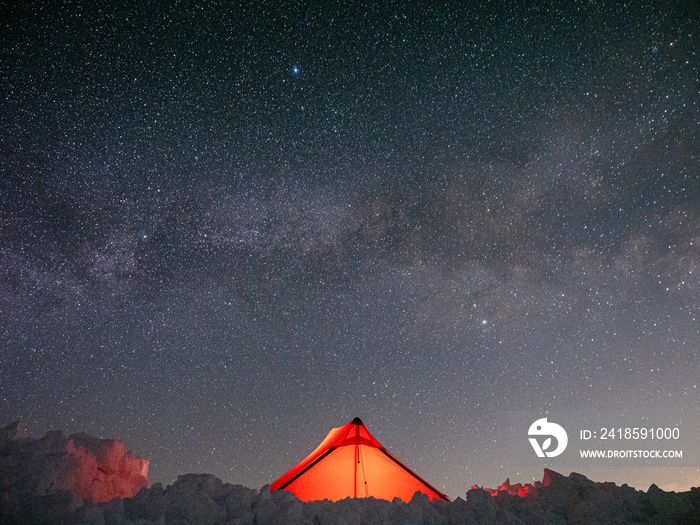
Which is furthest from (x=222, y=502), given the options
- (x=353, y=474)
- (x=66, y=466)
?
(x=353, y=474)

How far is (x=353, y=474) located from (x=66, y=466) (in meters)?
4.22

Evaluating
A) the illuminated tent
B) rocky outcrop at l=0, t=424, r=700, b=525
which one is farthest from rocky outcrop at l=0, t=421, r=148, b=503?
the illuminated tent

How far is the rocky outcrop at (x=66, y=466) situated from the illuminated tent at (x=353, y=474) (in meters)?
2.60

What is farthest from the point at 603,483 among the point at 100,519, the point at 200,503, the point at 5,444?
the point at 5,444

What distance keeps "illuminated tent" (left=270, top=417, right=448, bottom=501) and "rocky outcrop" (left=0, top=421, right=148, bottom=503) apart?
260 centimetres

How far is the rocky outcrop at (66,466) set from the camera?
3.22 metres

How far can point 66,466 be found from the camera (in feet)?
11.5

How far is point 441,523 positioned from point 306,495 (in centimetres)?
348

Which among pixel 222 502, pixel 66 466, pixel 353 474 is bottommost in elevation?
pixel 353 474

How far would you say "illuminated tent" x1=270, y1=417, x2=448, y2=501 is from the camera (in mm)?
6273

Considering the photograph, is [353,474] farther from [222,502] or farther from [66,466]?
[66,466]

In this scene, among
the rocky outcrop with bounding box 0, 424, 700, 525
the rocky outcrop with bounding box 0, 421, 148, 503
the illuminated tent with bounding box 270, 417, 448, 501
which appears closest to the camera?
the rocky outcrop with bounding box 0, 424, 700, 525

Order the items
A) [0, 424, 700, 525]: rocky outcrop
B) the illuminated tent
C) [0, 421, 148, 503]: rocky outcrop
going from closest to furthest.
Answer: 1. [0, 424, 700, 525]: rocky outcrop
2. [0, 421, 148, 503]: rocky outcrop
3. the illuminated tent

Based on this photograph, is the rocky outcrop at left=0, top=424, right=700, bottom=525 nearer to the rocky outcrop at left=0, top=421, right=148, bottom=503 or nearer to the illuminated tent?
the rocky outcrop at left=0, top=421, right=148, bottom=503
